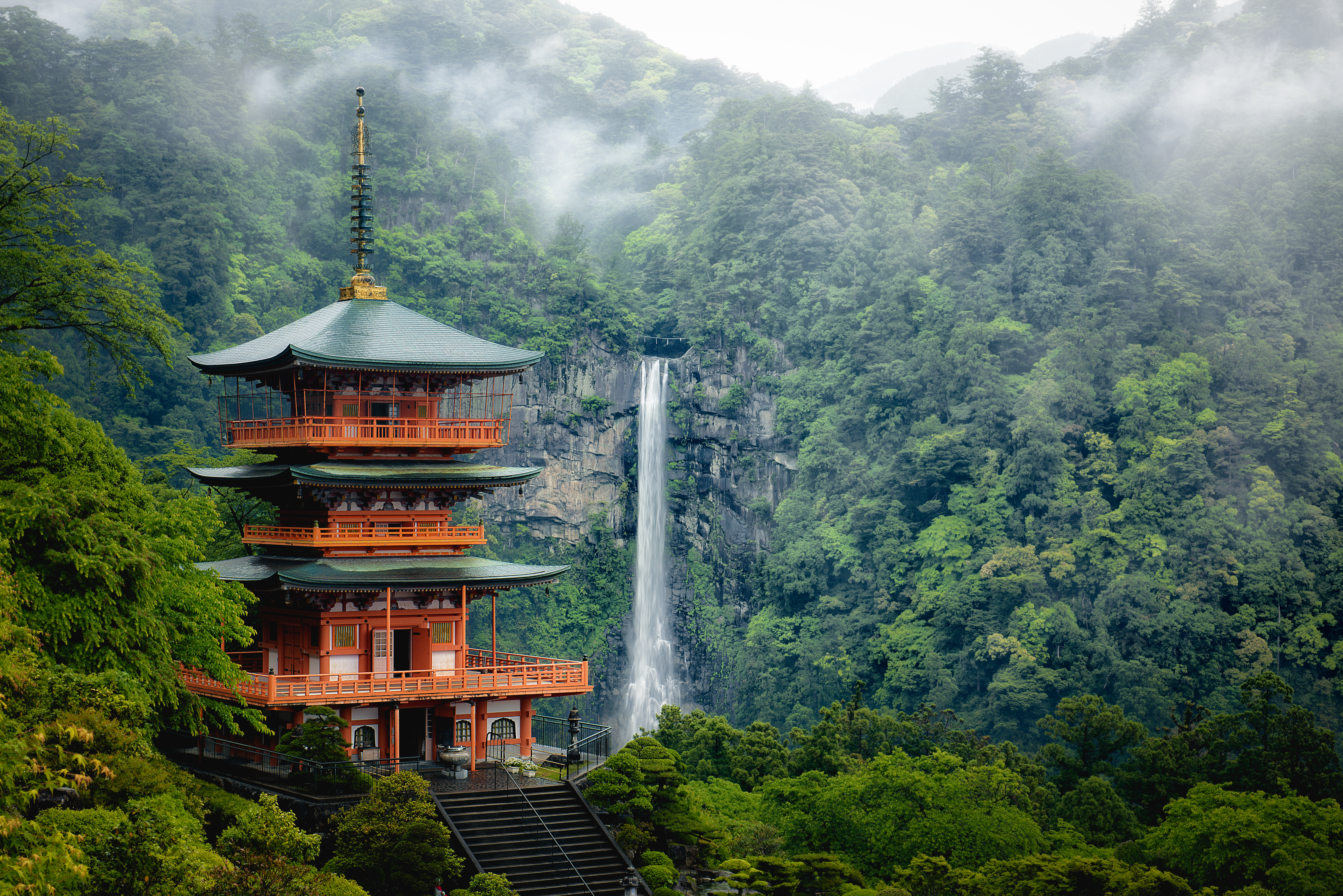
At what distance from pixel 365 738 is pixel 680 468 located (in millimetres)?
40884

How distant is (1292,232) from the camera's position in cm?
5781

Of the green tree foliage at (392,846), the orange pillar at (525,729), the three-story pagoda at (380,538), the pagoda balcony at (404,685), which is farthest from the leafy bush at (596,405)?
the green tree foliage at (392,846)

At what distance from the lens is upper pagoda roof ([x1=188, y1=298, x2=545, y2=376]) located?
28.1m

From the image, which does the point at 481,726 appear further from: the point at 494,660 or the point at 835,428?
the point at 835,428

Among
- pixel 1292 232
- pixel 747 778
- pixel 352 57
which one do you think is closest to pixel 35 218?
pixel 747 778

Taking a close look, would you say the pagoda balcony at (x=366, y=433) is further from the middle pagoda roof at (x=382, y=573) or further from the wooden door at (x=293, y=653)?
the wooden door at (x=293, y=653)

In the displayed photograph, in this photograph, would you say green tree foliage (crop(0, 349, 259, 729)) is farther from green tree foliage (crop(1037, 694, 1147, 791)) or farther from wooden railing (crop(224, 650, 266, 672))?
green tree foliage (crop(1037, 694, 1147, 791))

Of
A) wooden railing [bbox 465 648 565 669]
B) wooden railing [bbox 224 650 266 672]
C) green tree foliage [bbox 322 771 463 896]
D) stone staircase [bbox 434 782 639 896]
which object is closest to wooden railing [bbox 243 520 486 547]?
wooden railing [bbox 224 650 266 672]

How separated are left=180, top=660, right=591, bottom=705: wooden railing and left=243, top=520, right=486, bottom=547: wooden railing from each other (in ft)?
9.78

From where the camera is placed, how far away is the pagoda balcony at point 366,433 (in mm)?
28594

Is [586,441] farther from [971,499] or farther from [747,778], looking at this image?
[747,778]

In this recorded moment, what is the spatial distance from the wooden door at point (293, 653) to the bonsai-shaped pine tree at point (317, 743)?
3.05 m

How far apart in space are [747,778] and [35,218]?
2138 cm

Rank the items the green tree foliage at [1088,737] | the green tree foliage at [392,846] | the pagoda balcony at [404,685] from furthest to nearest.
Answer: the green tree foliage at [1088,737]
the pagoda balcony at [404,685]
the green tree foliage at [392,846]
